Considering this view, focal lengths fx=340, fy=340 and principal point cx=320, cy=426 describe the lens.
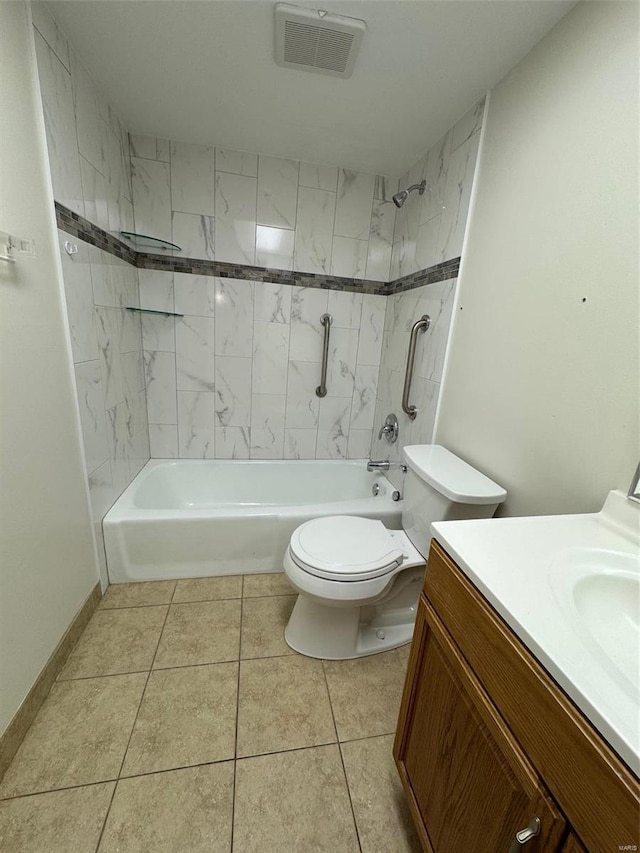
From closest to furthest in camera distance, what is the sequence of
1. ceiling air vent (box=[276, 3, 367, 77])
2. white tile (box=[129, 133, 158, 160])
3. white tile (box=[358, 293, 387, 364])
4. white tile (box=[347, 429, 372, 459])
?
ceiling air vent (box=[276, 3, 367, 77]) → white tile (box=[129, 133, 158, 160]) → white tile (box=[358, 293, 387, 364]) → white tile (box=[347, 429, 372, 459])

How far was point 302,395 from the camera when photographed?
2332mm

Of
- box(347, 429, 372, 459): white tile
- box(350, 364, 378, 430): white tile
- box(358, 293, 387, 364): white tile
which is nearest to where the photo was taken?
box(358, 293, 387, 364): white tile

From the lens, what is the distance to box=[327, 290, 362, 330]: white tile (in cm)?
220

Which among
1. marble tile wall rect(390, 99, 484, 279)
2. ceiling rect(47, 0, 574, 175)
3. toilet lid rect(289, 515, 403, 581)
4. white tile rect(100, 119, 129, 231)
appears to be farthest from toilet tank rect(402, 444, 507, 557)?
white tile rect(100, 119, 129, 231)

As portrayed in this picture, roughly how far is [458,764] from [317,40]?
2026 mm

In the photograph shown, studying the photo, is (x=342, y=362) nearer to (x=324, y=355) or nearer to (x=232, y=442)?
(x=324, y=355)

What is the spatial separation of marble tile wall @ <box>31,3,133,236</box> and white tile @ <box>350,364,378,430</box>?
1.60 meters

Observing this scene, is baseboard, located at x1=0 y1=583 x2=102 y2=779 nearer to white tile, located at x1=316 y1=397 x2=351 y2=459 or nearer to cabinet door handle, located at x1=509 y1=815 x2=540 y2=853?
cabinet door handle, located at x1=509 y1=815 x2=540 y2=853

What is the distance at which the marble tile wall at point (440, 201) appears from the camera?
143cm

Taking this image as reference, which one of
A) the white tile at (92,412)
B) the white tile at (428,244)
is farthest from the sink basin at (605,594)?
the white tile at (92,412)

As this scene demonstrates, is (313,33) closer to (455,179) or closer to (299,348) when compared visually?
(455,179)

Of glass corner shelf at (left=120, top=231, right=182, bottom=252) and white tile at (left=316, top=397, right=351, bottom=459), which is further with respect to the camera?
white tile at (left=316, top=397, right=351, bottom=459)

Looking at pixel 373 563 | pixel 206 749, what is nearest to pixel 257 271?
pixel 373 563

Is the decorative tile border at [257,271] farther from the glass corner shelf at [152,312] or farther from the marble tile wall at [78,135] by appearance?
the glass corner shelf at [152,312]
